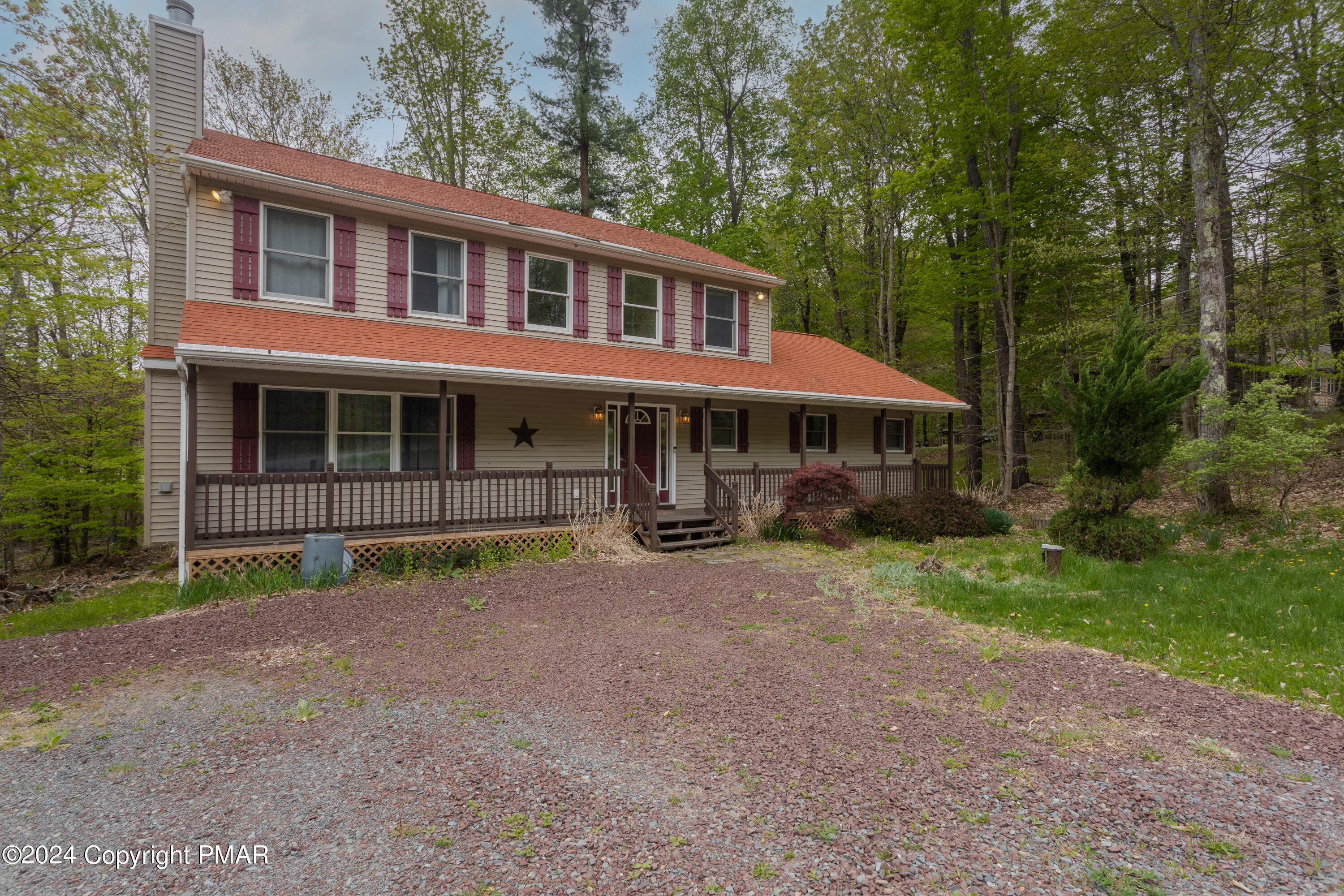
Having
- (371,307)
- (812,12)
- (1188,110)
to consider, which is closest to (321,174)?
(371,307)

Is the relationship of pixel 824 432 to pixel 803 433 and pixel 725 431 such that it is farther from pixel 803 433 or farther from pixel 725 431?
pixel 725 431

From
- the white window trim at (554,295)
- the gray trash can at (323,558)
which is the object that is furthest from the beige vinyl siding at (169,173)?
the white window trim at (554,295)

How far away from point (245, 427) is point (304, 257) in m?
2.88

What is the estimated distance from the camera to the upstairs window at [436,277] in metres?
10.3

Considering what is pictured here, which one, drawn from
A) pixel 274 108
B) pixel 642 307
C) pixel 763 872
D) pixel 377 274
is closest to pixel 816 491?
pixel 642 307

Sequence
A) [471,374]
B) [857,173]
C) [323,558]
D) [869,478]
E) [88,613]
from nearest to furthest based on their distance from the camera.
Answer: [88,613] < [323,558] < [471,374] < [869,478] < [857,173]

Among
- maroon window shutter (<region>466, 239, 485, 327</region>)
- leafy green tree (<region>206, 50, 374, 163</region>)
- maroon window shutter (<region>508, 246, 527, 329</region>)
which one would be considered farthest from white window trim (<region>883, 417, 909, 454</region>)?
leafy green tree (<region>206, 50, 374, 163</region>)

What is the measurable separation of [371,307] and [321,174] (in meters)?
2.51

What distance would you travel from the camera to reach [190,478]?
725cm

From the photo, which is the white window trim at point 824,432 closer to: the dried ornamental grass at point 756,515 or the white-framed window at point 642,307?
the dried ornamental grass at point 756,515

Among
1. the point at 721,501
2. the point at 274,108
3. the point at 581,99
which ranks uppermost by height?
the point at 581,99

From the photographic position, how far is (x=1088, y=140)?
51.9 feet

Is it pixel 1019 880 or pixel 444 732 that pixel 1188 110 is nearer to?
pixel 1019 880

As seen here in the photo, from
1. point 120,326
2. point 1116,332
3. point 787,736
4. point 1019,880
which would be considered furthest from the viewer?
point 120,326
